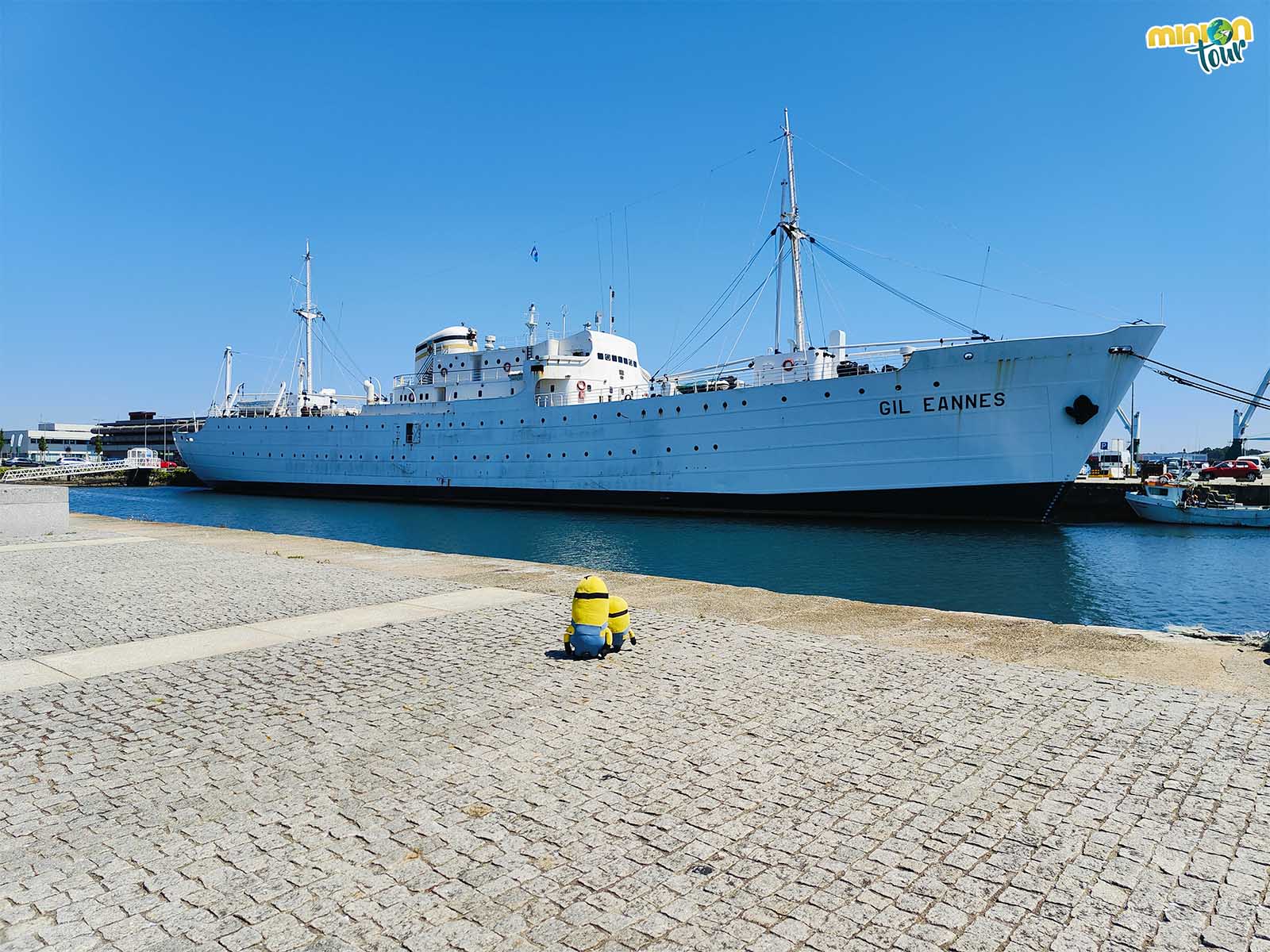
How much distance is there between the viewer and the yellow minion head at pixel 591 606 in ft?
21.2

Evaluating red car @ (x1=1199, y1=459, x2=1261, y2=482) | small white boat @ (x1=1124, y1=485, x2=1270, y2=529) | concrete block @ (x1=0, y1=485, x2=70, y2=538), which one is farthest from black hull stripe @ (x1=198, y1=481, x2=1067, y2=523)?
red car @ (x1=1199, y1=459, x2=1261, y2=482)

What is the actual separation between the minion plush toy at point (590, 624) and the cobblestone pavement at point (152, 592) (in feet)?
13.0

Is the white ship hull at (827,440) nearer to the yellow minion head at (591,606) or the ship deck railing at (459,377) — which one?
the ship deck railing at (459,377)

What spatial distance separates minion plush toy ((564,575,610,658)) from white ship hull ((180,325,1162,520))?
2154cm

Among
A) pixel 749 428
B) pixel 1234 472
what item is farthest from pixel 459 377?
pixel 1234 472

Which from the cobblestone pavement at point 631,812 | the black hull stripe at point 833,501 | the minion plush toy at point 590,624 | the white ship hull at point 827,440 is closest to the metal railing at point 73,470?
the white ship hull at point 827,440

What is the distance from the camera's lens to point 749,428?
2881 centimetres

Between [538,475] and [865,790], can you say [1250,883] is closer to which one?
[865,790]

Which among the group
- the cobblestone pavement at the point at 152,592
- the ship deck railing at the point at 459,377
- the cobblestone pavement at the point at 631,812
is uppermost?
the ship deck railing at the point at 459,377

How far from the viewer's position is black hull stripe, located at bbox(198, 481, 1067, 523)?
2534 cm

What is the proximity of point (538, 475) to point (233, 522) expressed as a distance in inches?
571

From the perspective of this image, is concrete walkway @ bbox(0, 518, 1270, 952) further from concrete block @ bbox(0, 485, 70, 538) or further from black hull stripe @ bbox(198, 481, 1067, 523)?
black hull stripe @ bbox(198, 481, 1067, 523)

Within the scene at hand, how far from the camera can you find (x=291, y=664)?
20.8 feet

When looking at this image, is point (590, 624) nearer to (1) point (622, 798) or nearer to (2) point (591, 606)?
(2) point (591, 606)
